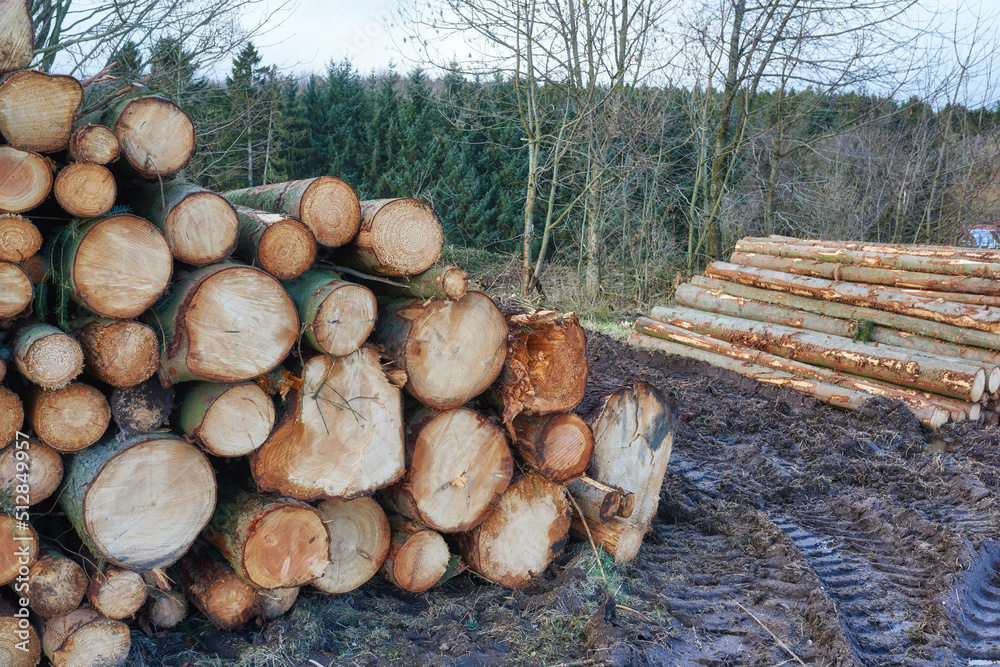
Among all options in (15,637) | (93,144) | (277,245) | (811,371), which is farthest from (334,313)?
(811,371)

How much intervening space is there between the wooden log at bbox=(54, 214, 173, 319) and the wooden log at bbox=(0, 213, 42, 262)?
99mm

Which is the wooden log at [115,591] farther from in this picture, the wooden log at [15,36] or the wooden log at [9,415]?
the wooden log at [15,36]

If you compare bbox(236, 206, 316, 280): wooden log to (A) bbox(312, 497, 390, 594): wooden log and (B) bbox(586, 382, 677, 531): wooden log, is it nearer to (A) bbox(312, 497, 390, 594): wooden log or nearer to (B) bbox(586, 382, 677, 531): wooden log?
(A) bbox(312, 497, 390, 594): wooden log

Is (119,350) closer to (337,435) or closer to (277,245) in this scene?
(277,245)

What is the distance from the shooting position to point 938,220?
1180 centimetres

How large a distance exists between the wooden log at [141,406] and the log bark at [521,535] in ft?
5.02

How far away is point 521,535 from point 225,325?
174cm

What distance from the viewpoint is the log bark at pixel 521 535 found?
320cm

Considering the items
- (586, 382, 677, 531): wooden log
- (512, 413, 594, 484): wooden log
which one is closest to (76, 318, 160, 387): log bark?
(512, 413, 594, 484): wooden log

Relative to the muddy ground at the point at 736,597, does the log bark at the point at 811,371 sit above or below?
above

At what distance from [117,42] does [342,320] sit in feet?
29.7

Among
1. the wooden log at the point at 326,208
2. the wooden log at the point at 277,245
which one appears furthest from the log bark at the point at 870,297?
the wooden log at the point at 277,245

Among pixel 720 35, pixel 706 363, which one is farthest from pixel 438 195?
pixel 706 363

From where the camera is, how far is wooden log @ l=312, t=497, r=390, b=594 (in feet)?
9.75
